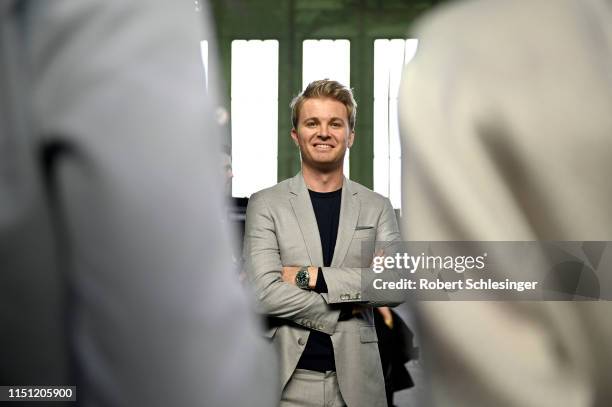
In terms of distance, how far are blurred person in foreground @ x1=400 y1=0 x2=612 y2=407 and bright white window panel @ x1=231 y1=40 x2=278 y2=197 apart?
37.3ft

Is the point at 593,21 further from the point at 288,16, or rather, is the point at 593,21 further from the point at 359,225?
the point at 288,16

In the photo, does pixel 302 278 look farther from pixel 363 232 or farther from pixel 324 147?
pixel 324 147

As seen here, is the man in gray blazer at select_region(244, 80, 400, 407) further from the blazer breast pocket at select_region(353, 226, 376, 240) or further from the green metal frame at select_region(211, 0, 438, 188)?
the green metal frame at select_region(211, 0, 438, 188)

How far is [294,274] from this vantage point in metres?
2.78

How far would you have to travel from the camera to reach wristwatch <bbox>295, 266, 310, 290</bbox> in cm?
275

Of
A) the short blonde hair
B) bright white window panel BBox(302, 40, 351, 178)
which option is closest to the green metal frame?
bright white window panel BBox(302, 40, 351, 178)

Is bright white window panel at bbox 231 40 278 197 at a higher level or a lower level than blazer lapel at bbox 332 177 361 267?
higher

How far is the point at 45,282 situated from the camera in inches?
24.9

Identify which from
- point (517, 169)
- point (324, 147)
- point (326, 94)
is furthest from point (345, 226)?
point (517, 169)

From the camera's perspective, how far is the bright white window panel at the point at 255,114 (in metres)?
12.2

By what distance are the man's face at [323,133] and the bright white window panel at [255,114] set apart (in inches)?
360

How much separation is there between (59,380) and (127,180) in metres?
0.20

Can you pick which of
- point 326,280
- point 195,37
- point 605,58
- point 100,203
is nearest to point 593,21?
point 605,58

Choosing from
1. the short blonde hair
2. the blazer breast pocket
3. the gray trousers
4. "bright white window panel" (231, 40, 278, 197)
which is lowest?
the gray trousers
